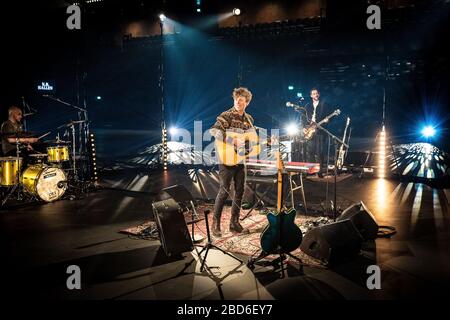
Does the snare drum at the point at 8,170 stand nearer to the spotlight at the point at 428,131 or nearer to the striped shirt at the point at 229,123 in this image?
the striped shirt at the point at 229,123

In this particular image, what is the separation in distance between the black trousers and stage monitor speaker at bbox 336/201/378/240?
142 centimetres

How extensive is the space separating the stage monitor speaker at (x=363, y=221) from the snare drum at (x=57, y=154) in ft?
18.5

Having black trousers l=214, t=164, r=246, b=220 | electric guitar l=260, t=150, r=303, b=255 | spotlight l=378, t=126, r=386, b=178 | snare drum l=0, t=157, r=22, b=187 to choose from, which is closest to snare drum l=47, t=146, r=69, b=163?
snare drum l=0, t=157, r=22, b=187

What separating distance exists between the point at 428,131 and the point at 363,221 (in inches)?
693

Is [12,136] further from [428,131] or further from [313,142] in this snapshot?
[428,131]

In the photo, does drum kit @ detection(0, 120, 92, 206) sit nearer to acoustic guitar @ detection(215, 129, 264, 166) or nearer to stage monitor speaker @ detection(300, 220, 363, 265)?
acoustic guitar @ detection(215, 129, 264, 166)

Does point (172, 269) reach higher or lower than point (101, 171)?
lower

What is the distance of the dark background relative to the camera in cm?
1672

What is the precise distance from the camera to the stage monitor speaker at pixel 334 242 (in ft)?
12.8

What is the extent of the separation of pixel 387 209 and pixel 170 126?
67.7ft

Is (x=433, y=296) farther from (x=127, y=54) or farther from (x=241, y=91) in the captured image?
(x=127, y=54)

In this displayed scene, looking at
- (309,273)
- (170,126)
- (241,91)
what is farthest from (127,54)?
(309,273)
